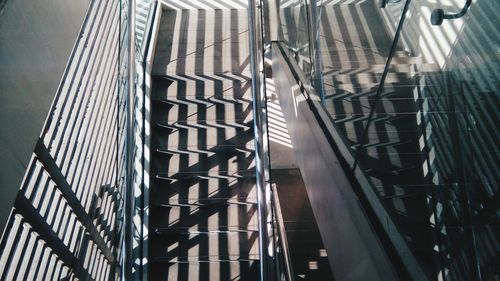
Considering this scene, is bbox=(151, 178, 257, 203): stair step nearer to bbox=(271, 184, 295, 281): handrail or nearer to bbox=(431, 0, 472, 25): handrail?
bbox=(271, 184, 295, 281): handrail

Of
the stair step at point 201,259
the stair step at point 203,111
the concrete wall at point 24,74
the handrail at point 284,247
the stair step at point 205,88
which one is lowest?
the concrete wall at point 24,74

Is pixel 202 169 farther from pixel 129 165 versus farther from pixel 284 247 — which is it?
pixel 284 247

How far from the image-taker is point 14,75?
0.94 metres

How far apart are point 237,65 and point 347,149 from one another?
465 centimetres

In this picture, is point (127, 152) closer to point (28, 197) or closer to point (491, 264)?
point (28, 197)

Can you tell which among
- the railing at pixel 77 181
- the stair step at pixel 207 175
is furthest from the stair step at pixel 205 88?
the stair step at pixel 207 175

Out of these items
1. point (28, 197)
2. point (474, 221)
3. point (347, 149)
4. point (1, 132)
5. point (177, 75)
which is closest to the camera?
point (1, 132)

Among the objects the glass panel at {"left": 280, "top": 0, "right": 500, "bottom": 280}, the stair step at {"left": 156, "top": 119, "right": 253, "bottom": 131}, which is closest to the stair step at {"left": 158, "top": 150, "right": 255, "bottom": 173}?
the stair step at {"left": 156, "top": 119, "right": 253, "bottom": 131}

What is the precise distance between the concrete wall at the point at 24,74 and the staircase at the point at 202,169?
4.79 meters

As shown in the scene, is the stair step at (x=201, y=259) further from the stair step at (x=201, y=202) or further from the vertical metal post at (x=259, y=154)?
the vertical metal post at (x=259, y=154)

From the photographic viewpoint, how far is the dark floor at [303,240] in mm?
4660

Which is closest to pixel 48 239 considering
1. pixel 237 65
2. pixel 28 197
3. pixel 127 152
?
pixel 28 197

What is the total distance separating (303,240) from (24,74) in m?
4.68

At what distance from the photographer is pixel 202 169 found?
245 inches
